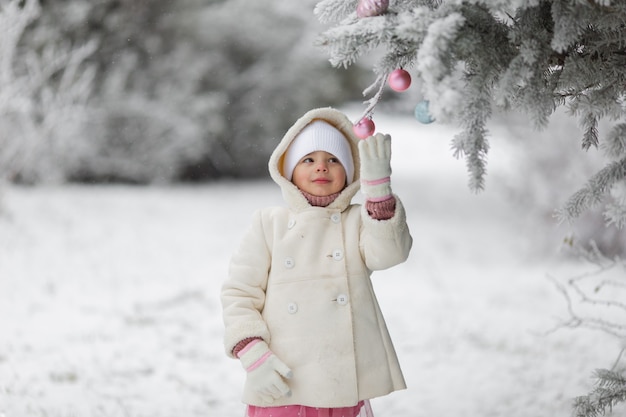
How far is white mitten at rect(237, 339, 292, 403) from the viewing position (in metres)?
2.26

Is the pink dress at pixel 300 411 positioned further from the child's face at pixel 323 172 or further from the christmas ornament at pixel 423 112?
the christmas ornament at pixel 423 112

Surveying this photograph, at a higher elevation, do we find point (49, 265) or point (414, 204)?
point (414, 204)

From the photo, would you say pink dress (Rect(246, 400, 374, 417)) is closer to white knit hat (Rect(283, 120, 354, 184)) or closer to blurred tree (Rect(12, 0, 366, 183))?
white knit hat (Rect(283, 120, 354, 184))

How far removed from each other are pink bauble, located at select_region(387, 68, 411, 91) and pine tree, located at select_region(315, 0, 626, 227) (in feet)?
0.20

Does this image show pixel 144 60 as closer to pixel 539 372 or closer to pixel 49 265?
pixel 49 265

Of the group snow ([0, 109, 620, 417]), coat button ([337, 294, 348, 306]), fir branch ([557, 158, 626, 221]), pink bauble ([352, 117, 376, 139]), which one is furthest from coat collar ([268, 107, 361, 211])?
snow ([0, 109, 620, 417])

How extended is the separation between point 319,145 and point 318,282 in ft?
1.55

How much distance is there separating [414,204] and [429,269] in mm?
4072

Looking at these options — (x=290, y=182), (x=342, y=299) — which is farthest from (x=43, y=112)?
(x=342, y=299)

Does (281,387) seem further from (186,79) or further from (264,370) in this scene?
(186,79)

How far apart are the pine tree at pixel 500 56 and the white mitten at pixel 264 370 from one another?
0.85 m

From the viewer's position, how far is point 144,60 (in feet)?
34.0

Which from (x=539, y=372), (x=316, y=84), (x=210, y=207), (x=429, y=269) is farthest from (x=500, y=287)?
(x=316, y=84)

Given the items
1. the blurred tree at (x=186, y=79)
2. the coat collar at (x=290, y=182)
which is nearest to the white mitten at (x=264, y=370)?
the coat collar at (x=290, y=182)
